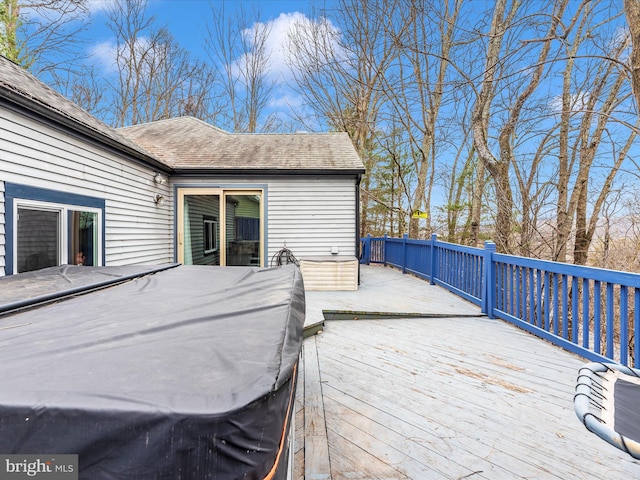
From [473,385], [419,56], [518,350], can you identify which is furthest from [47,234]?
[419,56]

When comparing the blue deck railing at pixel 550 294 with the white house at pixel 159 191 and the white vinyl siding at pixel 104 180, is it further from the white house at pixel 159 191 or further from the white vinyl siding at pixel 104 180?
the white vinyl siding at pixel 104 180

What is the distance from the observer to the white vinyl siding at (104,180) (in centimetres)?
329

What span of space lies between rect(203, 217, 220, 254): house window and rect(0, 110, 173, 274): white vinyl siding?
0.70 m

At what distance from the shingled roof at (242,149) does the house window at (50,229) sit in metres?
2.43

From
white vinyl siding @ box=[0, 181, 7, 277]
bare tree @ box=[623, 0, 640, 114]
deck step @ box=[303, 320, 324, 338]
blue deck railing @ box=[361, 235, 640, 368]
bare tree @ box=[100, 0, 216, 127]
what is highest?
bare tree @ box=[100, 0, 216, 127]

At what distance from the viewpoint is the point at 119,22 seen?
489 inches

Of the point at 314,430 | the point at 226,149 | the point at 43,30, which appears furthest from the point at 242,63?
the point at 314,430

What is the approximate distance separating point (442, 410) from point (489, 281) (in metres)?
2.71

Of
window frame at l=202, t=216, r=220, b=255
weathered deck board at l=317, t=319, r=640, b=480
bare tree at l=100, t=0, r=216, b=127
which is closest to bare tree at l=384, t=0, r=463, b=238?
window frame at l=202, t=216, r=220, b=255

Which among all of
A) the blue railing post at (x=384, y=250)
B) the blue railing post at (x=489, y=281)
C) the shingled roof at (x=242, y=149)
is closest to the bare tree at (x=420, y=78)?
the blue railing post at (x=384, y=250)

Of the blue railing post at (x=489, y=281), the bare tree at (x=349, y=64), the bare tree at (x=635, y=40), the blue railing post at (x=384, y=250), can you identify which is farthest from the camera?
the blue railing post at (x=384, y=250)

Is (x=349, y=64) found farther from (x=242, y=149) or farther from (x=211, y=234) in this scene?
(x=211, y=234)

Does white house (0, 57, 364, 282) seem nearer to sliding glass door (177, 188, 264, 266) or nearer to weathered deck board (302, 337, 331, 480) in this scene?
sliding glass door (177, 188, 264, 266)

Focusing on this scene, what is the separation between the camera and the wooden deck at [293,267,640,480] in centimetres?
162
